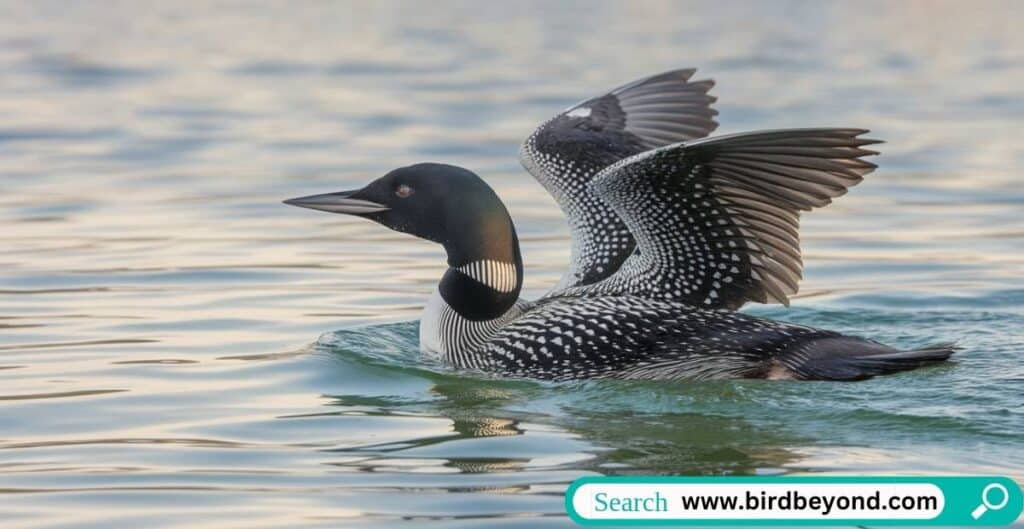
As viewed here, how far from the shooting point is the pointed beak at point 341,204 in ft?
22.8

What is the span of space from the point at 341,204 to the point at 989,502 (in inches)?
112

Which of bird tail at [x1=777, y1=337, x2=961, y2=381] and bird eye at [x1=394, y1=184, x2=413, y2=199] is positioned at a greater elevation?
bird eye at [x1=394, y1=184, x2=413, y2=199]

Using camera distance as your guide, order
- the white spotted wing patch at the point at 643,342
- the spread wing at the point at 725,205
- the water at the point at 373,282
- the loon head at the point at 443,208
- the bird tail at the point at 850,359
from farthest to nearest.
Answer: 1. the loon head at the point at 443,208
2. the white spotted wing patch at the point at 643,342
3. the spread wing at the point at 725,205
4. the bird tail at the point at 850,359
5. the water at the point at 373,282

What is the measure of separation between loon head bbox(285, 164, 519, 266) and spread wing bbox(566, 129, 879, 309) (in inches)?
16.8

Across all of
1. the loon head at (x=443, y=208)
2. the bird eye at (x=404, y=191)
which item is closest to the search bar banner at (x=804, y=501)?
the loon head at (x=443, y=208)

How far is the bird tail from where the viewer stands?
6.09 metres

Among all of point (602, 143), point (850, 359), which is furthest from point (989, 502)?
point (602, 143)

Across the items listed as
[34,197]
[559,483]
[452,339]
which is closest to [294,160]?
[34,197]

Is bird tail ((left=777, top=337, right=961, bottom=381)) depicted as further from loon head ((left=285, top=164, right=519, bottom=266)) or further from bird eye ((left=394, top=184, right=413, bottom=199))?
bird eye ((left=394, top=184, right=413, bottom=199))

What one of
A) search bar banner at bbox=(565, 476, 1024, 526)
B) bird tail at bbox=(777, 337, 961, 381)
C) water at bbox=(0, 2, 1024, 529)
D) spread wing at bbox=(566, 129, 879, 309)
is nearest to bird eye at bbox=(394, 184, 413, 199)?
water at bbox=(0, 2, 1024, 529)

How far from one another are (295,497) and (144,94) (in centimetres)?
1083

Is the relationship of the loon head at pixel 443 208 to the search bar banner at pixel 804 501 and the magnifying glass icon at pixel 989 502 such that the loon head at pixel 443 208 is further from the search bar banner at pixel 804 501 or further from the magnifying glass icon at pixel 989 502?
the magnifying glass icon at pixel 989 502

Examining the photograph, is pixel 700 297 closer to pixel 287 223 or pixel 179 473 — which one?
pixel 179 473

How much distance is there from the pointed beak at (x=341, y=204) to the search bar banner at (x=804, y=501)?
6.89 feet
